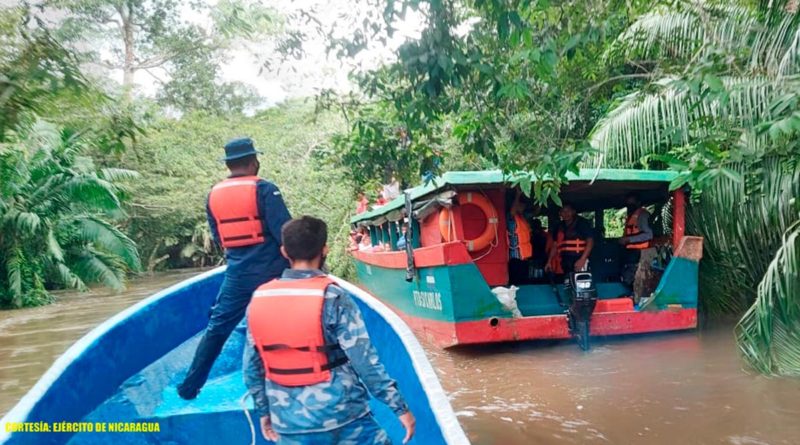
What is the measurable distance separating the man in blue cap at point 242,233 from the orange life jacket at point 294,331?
102cm

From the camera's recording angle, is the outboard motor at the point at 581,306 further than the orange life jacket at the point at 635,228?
No

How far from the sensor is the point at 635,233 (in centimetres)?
811

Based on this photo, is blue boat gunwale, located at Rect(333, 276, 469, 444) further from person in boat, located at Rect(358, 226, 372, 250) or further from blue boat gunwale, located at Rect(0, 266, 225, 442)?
person in boat, located at Rect(358, 226, 372, 250)

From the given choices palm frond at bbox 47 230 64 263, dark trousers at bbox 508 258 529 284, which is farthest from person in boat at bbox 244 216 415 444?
palm frond at bbox 47 230 64 263

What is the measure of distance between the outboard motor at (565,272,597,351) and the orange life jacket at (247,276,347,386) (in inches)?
197

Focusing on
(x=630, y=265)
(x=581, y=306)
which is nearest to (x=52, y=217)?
(x=630, y=265)

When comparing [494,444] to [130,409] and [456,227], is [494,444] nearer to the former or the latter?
[130,409]

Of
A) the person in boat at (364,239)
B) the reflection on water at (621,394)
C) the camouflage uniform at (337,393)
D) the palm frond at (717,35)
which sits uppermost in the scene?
the palm frond at (717,35)

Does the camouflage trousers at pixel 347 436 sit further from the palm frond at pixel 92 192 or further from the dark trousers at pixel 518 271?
the palm frond at pixel 92 192

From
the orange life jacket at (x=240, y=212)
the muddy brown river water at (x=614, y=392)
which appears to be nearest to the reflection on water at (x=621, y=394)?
the muddy brown river water at (x=614, y=392)

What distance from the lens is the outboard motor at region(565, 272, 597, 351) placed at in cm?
694

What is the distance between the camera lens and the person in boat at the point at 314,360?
2338 mm

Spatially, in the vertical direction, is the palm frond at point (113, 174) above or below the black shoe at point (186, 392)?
above

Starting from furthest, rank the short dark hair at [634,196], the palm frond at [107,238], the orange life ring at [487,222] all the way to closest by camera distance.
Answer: the palm frond at [107,238], the short dark hair at [634,196], the orange life ring at [487,222]
